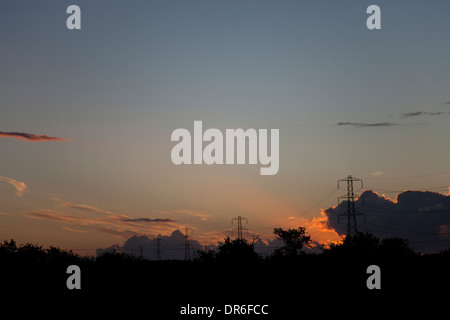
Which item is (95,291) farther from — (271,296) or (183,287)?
(271,296)

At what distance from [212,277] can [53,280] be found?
22255 mm

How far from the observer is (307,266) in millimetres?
79438

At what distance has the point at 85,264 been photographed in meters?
89.6

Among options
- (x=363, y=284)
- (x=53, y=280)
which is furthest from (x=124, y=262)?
(x=363, y=284)

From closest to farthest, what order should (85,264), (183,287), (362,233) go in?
(183,287), (85,264), (362,233)
